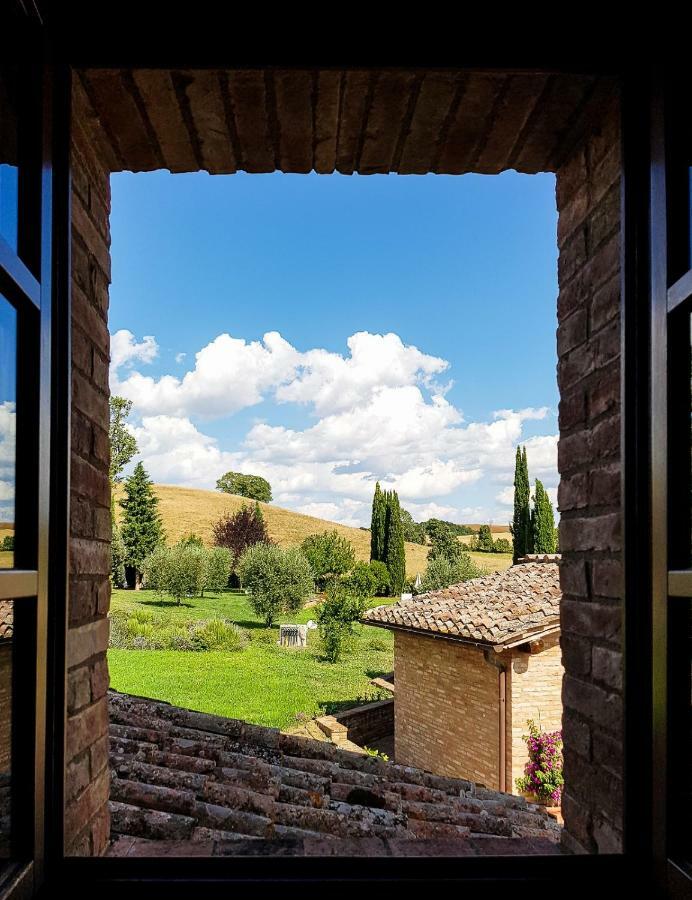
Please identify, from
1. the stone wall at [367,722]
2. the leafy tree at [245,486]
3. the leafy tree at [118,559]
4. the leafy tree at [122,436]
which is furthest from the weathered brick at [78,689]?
the leafy tree at [245,486]

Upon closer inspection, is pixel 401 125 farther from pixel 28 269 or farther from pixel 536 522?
pixel 536 522

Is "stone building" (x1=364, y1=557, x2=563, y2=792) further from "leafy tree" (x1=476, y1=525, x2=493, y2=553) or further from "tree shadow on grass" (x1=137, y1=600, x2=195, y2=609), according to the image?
"leafy tree" (x1=476, y1=525, x2=493, y2=553)

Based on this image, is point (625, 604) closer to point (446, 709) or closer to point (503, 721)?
point (503, 721)

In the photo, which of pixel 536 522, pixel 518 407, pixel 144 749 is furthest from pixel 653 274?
pixel 518 407

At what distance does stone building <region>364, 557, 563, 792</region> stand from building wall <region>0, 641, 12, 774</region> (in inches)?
243

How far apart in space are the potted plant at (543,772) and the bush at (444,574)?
476 inches

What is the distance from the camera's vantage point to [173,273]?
119 feet

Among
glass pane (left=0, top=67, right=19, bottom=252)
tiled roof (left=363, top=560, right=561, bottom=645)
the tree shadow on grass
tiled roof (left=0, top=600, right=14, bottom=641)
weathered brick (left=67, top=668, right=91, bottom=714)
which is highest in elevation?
glass pane (left=0, top=67, right=19, bottom=252)

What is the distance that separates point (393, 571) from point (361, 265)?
848 inches

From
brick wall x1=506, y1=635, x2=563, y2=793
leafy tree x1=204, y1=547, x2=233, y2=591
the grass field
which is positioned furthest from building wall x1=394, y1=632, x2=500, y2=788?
the grass field

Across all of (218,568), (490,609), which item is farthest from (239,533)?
→ (490,609)

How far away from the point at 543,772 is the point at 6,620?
7.00 meters

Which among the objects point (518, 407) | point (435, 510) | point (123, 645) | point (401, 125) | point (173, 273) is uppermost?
point (173, 273)

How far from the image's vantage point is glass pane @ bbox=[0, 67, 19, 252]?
87cm
